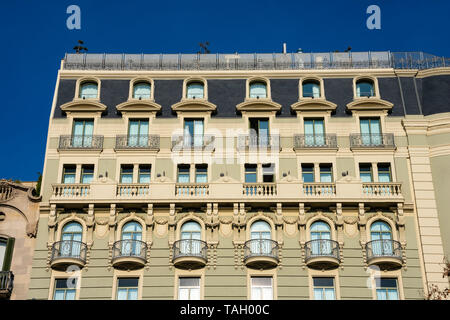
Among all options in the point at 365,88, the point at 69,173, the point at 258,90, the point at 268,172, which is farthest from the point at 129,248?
the point at 365,88

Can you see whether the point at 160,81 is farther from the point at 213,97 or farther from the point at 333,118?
the point at 333,118

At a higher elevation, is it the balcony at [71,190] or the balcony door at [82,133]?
the balcony door at [82,133]

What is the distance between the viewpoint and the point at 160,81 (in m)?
40.1

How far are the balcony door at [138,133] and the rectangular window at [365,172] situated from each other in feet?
40.5

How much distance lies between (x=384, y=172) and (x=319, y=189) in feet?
13.9

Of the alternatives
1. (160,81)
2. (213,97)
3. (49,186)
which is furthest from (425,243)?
(49,186)

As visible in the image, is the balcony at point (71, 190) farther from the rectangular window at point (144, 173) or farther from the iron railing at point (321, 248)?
the iron railing at point (321, 248)

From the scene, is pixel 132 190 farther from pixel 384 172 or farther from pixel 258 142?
pixel 384 172

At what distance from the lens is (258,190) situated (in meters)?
35.3

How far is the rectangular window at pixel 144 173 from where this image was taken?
1451 inches

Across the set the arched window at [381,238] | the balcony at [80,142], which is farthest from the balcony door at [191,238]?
the arched window at [381,238]

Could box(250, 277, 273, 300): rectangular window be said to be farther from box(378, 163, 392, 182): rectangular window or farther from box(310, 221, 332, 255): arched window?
box(378, 163, 392, 182): rectangular window

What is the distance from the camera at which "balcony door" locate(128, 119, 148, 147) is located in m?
37.6

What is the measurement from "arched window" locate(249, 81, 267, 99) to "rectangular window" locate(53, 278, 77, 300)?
49.6 feet
